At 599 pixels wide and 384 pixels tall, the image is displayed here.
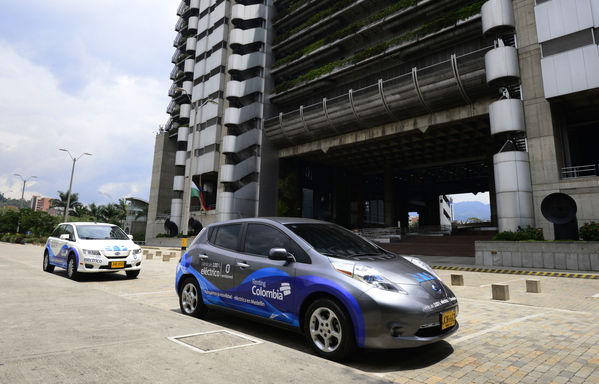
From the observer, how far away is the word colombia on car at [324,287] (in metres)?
3.48

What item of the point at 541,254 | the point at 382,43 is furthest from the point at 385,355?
the point at 382,43

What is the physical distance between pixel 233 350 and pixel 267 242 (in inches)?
60.6

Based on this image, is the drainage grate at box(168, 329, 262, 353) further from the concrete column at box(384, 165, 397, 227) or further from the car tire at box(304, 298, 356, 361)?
the concrete column at box(384, 165, 397, 227)

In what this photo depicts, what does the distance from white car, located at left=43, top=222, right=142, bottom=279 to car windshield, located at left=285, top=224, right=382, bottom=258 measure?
24.4 ft

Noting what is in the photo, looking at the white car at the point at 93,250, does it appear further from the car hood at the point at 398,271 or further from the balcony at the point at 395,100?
the balcony at the point at 395,100

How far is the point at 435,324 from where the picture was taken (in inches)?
142

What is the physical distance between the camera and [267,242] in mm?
4715

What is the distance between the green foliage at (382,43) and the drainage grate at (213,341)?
92.4ft

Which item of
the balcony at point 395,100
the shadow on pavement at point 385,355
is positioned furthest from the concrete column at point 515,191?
the shadow on pavement at point 385,355

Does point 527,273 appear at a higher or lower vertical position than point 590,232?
lower

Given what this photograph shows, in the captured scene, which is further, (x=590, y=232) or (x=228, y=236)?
(x=590, y=232)

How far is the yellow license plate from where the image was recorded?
12.1ft

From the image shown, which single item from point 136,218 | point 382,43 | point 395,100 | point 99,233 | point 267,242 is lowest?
point 267,242

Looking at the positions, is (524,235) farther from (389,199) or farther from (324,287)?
(389,199)
